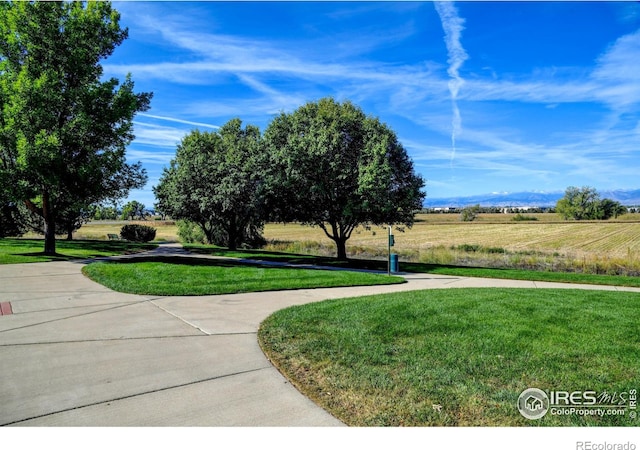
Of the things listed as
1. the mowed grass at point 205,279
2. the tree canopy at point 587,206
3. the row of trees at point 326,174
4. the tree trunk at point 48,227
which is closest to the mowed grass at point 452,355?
the mowed grass at point 205,279

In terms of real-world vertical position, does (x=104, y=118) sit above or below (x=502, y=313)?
above

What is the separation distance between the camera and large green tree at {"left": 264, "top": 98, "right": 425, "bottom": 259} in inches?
738

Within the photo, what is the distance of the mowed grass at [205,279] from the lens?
10484 millimetres

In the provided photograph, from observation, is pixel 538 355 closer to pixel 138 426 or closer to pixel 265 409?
pixel 265 409

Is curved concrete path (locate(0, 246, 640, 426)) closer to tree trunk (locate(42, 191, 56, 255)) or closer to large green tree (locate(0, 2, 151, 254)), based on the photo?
large green tree (locate(0, 2, 151, 254))

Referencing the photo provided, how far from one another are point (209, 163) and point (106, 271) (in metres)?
15.1

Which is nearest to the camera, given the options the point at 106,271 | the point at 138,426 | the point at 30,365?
the point at 138,426

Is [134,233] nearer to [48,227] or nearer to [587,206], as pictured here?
[48,227]

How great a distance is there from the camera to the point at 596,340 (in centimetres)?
575

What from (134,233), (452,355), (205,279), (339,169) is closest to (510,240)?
(339,169)

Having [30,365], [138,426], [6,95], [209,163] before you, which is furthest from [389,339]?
[209,163]

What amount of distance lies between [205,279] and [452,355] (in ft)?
27.2

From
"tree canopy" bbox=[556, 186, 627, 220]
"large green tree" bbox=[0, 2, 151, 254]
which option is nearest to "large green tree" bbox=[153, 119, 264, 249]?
"large green tree" bbox=[0, 2, 151, 254]

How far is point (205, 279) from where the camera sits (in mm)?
11875
